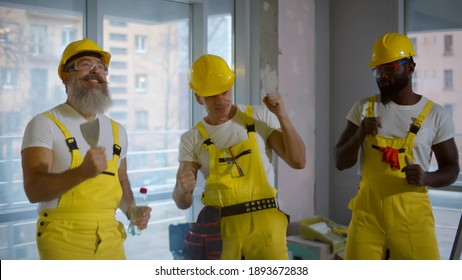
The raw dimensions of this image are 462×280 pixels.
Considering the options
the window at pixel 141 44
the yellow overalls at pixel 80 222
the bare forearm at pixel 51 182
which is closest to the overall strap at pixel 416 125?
the yellow overalls at pixel 80 222

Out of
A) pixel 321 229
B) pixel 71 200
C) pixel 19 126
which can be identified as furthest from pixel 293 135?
pixel 321 229

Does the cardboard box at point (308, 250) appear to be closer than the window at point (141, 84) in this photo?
Yes

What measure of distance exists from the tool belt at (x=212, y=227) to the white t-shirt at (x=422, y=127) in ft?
2.27

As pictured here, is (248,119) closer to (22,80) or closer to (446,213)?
(22,80)

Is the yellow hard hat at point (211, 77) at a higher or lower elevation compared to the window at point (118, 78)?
lower

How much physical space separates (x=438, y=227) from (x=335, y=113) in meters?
1.31

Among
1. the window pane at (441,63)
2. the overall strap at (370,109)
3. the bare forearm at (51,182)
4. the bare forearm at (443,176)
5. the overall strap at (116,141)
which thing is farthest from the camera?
the window pane at (441,63)

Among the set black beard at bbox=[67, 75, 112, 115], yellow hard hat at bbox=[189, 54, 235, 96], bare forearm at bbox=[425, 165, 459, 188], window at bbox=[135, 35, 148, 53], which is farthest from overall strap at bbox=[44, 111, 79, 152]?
window at bbox=[135, 35, 148, 53]

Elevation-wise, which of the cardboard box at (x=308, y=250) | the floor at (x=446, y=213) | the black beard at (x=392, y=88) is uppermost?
the black beard at (x=392, y=88)

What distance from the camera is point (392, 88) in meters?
2.34

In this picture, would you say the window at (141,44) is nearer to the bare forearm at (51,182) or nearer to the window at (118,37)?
the window at (118,37)

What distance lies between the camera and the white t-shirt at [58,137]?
1.83 metres

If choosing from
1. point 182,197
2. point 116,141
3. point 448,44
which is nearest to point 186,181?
point 182,197

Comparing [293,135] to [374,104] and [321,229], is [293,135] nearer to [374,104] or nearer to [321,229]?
[374,104]
